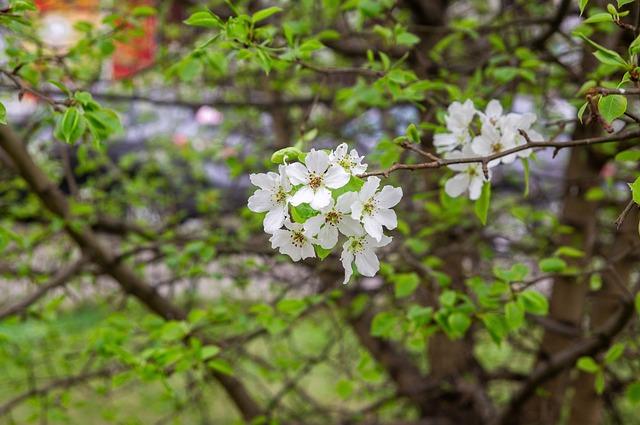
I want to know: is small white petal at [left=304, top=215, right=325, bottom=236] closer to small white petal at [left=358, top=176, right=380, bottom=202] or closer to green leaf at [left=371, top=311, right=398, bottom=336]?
small white petal at [left=358, top=176, right=380, bottom=202]

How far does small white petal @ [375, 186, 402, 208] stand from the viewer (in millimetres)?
1042

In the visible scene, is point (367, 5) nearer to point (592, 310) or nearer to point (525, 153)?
point (525, 153)

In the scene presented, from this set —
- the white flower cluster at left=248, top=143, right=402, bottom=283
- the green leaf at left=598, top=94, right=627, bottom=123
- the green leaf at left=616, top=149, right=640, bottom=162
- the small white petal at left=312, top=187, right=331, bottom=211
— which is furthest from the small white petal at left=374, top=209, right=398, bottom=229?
the green leaf at left=616, top=149, right=640, bottom=162

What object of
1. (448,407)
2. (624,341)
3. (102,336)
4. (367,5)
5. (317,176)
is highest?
(367,5)

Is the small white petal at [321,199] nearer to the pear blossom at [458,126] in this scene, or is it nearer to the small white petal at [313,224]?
the small white petal at [313,224]

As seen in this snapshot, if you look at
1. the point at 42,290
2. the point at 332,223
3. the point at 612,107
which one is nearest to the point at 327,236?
Result: the point at 332,223

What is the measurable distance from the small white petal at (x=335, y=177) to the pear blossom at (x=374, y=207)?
30mm

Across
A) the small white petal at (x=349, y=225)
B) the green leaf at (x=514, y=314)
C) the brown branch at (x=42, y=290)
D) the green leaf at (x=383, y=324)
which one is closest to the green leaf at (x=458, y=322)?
the green leaf at (x=514, y=314)

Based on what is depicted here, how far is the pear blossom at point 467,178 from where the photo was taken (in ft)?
4.51

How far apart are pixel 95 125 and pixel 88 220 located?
1.25 m

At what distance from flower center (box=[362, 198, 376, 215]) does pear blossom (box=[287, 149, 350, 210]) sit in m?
0.05

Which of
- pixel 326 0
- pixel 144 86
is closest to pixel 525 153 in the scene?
pixel 326 0

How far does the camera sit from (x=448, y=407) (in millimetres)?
2811

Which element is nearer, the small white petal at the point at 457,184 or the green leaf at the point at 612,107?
the green leaf at the point at 612,107
